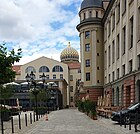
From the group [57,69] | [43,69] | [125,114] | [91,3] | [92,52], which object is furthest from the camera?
[57,69]

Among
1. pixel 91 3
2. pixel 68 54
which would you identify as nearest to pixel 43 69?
pixel 68 54

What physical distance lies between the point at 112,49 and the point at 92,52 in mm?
14215

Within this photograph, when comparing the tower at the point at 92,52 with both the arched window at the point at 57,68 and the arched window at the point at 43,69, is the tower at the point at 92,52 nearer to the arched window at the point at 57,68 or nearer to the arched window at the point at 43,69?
the arched window at the point at 57,68

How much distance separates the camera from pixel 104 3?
64625 mm

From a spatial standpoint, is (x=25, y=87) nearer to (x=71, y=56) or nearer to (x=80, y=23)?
(x=80, y=23)

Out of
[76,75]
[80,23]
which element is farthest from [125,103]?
[76,75]

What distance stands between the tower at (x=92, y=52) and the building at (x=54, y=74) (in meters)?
8.96

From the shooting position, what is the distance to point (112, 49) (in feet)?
151

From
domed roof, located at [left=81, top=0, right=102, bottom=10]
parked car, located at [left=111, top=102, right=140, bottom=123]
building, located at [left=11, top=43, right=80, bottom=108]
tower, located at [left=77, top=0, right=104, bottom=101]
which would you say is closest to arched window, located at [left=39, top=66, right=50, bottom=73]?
building, located at [left=11, top=43, right=80, bottom=108]

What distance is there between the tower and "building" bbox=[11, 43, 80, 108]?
8.96 m

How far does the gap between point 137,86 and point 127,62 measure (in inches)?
213

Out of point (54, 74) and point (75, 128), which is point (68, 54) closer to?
point (54, 74)

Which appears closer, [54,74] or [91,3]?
[91,3]

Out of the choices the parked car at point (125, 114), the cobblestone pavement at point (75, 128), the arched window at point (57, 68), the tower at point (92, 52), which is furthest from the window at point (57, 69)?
the parked car at point (125, 114)
